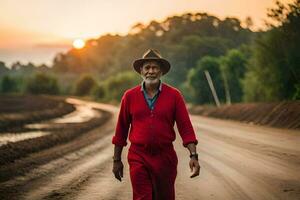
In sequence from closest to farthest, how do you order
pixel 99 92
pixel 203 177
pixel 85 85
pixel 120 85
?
1. pixel 203 177
2. pixel 120 85
3. pixel 99 92
4. pixel 85 85

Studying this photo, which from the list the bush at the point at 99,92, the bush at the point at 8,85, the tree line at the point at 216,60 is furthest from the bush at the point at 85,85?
the bush at the point at 8,85

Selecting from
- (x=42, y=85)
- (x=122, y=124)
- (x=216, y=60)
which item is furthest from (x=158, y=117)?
(x=42, y=85)

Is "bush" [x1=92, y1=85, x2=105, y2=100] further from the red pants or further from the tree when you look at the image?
the red pants

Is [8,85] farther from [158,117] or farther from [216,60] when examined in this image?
[158,117]

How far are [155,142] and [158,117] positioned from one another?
0.25m

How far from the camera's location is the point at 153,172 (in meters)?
5.04

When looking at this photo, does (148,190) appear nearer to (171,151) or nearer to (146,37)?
(171,151)

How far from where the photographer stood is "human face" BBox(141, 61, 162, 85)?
5.22m

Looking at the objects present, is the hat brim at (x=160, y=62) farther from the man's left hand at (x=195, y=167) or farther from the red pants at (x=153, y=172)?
the man's left hand at (x=195, y=167)

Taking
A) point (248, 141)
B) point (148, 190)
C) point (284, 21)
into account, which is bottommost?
point (248, 141)

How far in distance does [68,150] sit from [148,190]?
12495 millimetres

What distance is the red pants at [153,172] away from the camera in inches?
197

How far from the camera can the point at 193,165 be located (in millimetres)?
5039

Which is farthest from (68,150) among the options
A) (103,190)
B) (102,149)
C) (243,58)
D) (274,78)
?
(243,58)
